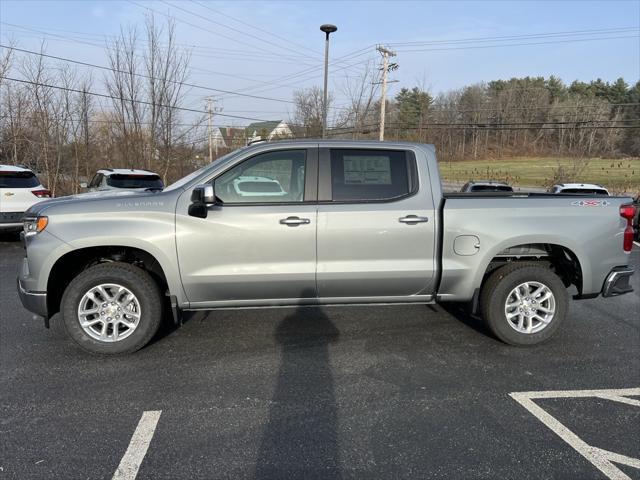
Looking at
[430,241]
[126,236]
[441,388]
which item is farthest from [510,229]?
[126,236]

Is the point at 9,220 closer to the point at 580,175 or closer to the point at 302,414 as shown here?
the point at 302,414

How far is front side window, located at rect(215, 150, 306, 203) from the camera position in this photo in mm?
4152

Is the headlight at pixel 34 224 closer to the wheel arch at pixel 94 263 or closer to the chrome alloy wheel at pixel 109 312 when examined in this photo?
the wheel arch at pixel 94 263

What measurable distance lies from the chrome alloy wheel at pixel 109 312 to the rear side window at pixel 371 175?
207cm

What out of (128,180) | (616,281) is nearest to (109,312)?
(616,281)

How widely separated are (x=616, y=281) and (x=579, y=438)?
2081 millimetres

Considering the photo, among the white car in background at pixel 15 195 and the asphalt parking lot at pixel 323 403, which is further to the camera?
the white car in background at pixel 15 195

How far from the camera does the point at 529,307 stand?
445 cm

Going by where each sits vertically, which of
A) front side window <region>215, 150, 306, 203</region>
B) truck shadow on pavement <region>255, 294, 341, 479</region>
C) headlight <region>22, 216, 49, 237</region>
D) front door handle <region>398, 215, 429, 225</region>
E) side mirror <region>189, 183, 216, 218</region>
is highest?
front side window <region>215, 150, 306, 203</region>

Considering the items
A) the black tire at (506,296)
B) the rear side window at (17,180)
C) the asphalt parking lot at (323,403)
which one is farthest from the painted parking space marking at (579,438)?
the rear side window at (17,180)

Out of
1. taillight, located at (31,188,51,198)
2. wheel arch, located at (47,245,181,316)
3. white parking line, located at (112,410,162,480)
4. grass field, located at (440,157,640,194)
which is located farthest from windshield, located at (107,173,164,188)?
grass field, located at (440,157,640,194)

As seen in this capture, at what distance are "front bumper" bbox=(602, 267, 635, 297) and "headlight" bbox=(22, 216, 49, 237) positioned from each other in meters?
5.14

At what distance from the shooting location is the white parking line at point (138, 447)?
8.45 feet

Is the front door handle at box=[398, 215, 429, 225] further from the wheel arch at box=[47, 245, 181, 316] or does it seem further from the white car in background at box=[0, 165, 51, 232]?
the white car in background at box=[0, 165, 51, 232]
